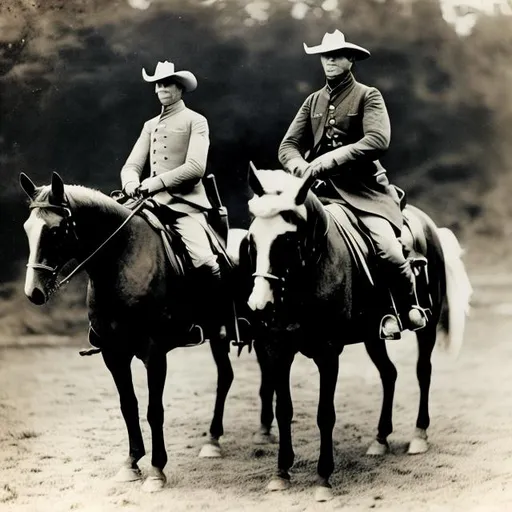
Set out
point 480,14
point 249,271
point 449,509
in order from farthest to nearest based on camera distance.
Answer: point 480,14 → point 249,271 → point 449,509

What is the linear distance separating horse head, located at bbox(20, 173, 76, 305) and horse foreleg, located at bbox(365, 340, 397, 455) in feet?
7.55

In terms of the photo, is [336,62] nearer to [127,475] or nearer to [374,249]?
[374,249]

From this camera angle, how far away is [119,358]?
4832 millimetres

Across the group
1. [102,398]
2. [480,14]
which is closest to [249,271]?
[102,398]

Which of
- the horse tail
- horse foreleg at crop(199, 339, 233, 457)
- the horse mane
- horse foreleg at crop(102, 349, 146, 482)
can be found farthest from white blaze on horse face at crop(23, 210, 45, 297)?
the horse tail

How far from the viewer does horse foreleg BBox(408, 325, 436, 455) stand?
18.0 feet

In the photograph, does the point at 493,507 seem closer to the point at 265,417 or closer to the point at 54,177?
the point at 265,417

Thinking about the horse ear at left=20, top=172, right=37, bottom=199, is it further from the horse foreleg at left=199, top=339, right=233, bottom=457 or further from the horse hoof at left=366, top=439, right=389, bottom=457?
the horse hoof at left=366, top=439, right=389, bottom=457

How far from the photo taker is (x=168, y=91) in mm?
5258

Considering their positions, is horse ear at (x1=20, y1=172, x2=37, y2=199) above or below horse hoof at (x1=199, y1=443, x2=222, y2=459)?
above

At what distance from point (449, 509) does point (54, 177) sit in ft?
9.82

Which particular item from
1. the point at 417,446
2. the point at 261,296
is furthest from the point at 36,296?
the point at 417,446

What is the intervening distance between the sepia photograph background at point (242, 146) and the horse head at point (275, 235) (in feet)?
4.95

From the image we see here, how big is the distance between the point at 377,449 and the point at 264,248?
2.02 metres
